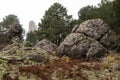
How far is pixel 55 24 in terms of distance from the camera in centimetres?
6288

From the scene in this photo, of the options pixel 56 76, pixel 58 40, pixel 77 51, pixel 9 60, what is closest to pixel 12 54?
pixel 9 60

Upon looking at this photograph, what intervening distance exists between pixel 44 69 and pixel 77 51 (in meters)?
10.9

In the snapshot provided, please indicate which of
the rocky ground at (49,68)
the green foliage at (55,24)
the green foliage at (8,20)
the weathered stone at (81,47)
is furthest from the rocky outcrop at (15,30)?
the green foliage at (8,20)

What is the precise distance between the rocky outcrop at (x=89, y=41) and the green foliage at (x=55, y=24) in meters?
18.4

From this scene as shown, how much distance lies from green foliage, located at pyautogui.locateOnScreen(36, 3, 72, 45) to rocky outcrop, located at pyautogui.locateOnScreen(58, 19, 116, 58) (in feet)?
60.3

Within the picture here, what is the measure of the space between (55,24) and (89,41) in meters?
23.7

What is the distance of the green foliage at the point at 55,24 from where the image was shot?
204ft

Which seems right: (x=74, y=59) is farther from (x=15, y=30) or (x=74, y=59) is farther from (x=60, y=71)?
(x=15, y=30)

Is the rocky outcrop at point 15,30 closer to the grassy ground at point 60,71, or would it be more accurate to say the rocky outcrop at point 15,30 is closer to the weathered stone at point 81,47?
the weathered stone at point 81,47

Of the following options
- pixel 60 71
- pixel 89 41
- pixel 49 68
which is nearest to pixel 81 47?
pixel 89 41

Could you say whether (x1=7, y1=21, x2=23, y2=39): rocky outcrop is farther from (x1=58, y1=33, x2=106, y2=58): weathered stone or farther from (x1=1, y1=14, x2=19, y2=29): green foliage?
(x1=1, y1=14, x2=19, y2=29): green foliage

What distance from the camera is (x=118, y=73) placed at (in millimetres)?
30422

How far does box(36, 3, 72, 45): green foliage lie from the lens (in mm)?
62297

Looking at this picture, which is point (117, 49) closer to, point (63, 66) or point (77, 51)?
point (77, 51)
